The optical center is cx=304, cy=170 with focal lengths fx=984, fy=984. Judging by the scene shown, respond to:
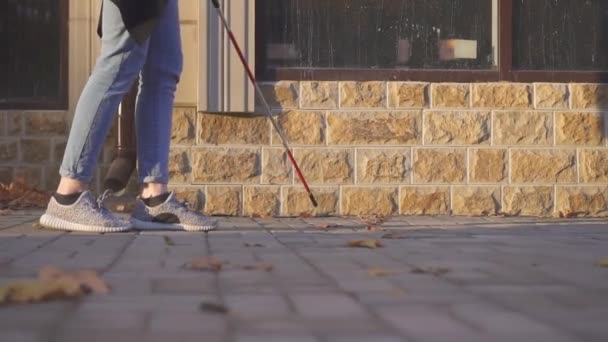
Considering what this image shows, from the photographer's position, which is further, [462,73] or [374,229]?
[462,73]

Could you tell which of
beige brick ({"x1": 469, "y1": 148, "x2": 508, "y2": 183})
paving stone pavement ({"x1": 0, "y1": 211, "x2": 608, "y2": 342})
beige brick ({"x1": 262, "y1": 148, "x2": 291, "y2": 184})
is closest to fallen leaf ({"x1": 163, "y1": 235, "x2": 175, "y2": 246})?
paving stone pavement ({"x1": 0, "y1": 211, "x2": 608, "y2": 342})

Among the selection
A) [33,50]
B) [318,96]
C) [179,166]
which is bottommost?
[179,166]

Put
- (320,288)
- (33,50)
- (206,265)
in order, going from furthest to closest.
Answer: (33,50), (206,265), (320,288)

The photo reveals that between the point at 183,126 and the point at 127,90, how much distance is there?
1570 mm

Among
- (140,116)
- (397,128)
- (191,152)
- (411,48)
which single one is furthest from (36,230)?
(411,48)

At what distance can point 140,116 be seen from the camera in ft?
14.9

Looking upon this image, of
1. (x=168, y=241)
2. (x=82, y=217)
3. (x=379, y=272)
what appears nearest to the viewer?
(x=379, y=272)

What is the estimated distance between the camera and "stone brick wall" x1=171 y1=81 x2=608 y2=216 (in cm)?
597

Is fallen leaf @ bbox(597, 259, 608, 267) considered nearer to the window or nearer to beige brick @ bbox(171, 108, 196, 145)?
beige brick @ bbox(171, 108, 196, 145)

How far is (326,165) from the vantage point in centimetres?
602

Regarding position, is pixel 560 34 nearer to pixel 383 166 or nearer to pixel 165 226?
pixel 383 166

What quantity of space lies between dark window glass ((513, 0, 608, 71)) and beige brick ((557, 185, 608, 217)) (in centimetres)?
80

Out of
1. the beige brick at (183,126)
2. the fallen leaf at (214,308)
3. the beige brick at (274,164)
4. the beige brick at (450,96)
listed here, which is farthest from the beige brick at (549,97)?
the fallen leaf at (214,308)

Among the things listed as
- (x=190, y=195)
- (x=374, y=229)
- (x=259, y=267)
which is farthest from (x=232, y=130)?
(x=259, y=267)
